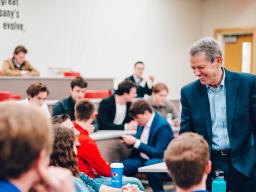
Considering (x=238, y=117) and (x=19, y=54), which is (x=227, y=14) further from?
(x=238, y=117)

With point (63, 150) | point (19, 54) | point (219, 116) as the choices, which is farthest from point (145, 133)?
point (19, 54)

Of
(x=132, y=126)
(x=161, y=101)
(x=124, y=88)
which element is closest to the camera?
(x=132, y=126)

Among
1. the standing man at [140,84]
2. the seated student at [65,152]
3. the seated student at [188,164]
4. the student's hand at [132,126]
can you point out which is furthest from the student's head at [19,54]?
the seated student at [188,164]

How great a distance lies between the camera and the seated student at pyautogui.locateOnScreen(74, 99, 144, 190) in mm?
4551

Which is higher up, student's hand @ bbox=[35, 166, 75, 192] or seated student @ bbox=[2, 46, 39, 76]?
seated student @ bbox=[2, 46, 39, 76]

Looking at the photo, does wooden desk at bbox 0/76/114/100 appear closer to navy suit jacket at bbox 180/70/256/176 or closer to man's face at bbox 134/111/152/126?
man's face at bbox 134/111/152/126

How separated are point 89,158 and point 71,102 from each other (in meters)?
2.25

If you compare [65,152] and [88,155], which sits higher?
[65,152]

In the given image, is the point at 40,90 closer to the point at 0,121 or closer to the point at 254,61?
the point at 0,121

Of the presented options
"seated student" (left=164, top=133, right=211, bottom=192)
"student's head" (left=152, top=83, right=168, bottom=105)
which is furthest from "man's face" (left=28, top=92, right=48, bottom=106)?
"seated student" (left=164, top=133, right=211, bottom=192)

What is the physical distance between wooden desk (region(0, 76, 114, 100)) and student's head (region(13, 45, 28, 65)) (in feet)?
1.97

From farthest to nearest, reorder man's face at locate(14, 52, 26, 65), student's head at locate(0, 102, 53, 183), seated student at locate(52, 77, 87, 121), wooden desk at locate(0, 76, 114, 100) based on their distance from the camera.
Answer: man's face at locate(14, 52, 26, 65)
wooden desk at locate(0, 76, 114, 100)
seated student at locate(52, 77, 87, 121)
student's head at locate(0, 102, 53, 183)

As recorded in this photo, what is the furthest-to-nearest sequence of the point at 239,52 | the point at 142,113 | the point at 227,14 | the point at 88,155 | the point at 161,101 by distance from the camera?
the point at 227,14 < the point at 239,52 < the point at 161,101 < the point at 142,113 < the point at 88,155

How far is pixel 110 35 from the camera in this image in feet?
42.4
